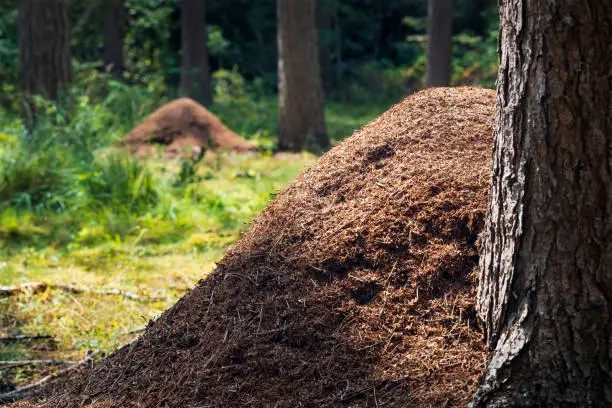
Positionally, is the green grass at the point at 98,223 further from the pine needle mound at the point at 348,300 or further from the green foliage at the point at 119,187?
the pine needle mound at the point at 348,300

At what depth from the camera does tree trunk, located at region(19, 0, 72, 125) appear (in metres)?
9.84

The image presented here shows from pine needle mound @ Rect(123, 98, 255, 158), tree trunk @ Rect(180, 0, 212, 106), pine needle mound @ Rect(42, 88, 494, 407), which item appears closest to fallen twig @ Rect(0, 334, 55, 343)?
pine needle mound @ Rect(42, 88, 494, 407)

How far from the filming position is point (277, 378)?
2.77m

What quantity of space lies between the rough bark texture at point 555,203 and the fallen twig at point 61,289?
3.20m

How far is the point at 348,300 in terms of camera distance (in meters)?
2.96

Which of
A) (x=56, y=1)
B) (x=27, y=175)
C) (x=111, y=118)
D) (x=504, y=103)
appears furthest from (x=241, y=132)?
(x=504, y=103)

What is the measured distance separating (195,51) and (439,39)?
5.73 metres

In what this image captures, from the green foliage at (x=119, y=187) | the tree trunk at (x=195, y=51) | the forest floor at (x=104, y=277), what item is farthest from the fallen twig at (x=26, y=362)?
the tree trunk at (x=195, y=51)

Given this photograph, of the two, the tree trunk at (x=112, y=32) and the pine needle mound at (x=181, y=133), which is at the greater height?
the tree trunk at (x=112, y=32)

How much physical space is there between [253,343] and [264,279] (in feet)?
1.15

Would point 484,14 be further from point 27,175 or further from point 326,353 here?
point 326,353

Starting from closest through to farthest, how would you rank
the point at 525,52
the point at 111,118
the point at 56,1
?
the point at 525,52 < the point at 56,1 < the point at 111,118

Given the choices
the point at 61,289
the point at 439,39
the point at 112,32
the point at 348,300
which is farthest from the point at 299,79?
the point at 348,300

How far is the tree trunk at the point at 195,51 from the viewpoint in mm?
16188
